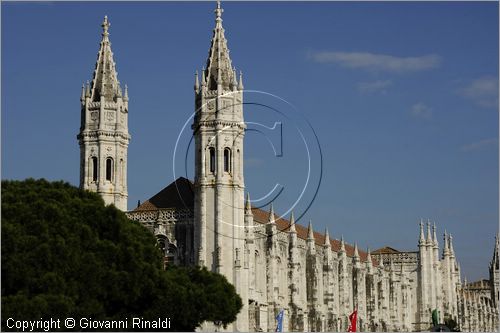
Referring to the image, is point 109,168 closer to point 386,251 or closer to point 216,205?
Result: point 216,205

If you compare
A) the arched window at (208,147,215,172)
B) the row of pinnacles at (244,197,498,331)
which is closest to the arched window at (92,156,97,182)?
the arched window at (208,147,215,172)

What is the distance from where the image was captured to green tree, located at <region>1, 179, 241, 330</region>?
136 ft

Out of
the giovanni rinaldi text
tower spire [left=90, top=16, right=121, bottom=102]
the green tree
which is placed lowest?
the giovanni rinaldi text

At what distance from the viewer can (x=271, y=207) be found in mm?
72938

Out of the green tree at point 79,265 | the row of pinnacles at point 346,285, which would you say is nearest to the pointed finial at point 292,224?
the row of pinnacles at point 346,285

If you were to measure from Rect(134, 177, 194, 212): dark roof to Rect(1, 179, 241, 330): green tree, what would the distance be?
70.6 feet

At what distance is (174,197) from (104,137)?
6373 millimetres

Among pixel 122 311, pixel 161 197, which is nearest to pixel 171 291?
pixel 122 311

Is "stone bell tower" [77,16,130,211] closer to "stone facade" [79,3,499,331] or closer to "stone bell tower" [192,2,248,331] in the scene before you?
"stone facade" [79,3,499,331]

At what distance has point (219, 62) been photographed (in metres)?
69.6

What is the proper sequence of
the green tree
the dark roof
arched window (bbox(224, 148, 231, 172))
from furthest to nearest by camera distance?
the dark roof
arched window (bbox(224, 148, 231, 172))
the green tree

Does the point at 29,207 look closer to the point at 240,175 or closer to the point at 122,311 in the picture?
the point at 122,311

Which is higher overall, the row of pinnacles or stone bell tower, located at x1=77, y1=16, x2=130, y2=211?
stone bell tower, located at x1=77, y1=16, x2=130, y2=211

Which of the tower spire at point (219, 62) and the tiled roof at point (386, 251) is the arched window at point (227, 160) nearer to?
the tower spire at point (219, 62)
